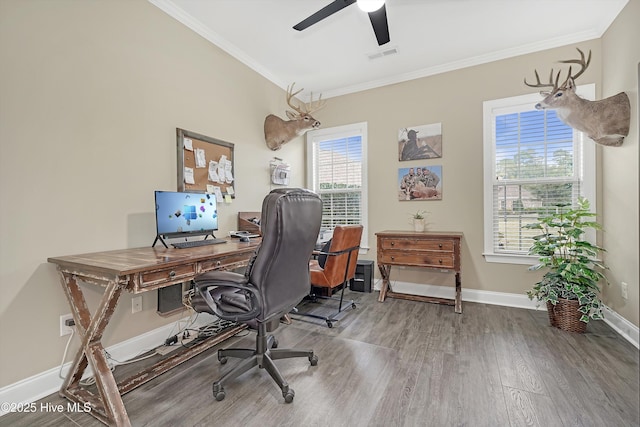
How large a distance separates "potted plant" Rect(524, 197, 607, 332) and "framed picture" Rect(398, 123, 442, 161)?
144cm

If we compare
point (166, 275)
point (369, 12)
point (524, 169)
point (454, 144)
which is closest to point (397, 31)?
point (369, 12)

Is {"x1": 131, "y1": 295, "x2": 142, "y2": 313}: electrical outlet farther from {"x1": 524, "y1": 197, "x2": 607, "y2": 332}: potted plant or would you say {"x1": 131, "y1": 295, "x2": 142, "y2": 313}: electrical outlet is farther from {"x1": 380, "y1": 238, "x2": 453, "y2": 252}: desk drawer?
{"x1": 524, "y1": 197, "x2": 607, "y2": 332}: potted plant

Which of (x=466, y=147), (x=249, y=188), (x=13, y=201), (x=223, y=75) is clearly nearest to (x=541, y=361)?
(x=466, y=147)

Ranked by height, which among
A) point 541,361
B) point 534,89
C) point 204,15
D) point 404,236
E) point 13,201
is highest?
point 204,15

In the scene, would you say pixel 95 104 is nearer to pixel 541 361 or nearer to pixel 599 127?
pixel 541 361

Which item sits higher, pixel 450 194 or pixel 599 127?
pixel 599 127

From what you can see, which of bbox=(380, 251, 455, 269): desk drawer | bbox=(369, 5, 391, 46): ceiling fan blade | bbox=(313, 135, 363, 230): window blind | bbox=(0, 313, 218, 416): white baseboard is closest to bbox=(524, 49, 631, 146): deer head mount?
bbox=(369, 5, 391, 46): ceiling fan blade

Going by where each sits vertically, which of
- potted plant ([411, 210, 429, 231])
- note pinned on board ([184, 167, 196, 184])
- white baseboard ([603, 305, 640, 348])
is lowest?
white baseboard ([603, 305, 640, 348])

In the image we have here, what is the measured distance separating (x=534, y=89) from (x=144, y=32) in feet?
12.5

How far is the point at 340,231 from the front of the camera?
267 cm

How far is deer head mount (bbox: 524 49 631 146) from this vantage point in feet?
7.80

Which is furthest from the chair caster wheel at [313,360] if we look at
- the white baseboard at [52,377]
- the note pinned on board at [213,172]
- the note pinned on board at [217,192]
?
the note pinned on board at [213,172]

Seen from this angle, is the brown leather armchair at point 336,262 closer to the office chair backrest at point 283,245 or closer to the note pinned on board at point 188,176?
the office chair backrest at point 283,245

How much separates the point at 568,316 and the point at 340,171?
2986mm
